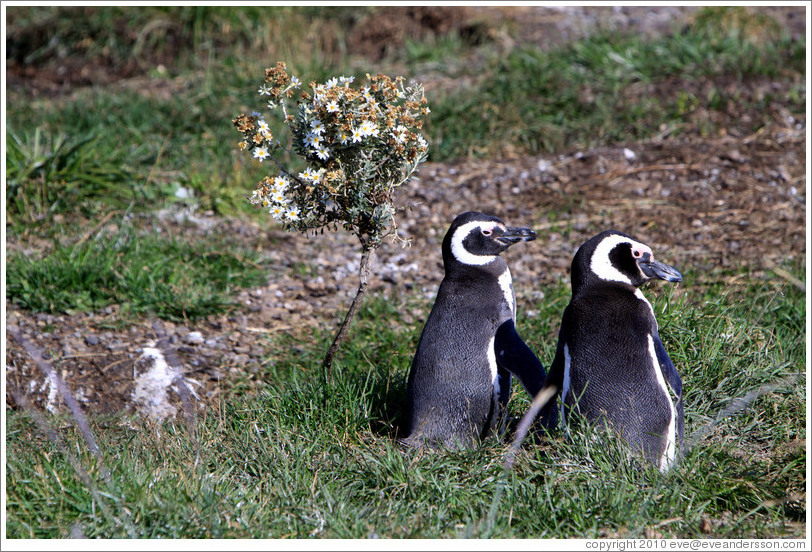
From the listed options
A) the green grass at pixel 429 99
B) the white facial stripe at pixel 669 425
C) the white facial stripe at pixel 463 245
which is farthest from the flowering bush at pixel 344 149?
the green grass at pixel 429 99

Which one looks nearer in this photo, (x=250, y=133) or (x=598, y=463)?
(x=598, y=463)

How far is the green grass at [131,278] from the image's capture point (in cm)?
511

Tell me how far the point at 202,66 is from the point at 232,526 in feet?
22.0

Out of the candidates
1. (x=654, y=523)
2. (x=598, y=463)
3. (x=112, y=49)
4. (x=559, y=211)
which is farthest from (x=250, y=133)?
(x=112, y=49)

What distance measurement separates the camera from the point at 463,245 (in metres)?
3.62

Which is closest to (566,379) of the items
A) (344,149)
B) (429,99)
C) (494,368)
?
(494,368)

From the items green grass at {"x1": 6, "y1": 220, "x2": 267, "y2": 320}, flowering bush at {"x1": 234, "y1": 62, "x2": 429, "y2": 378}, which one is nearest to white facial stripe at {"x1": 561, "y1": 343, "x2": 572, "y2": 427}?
flowering bush at {"x1": 234, "y1": 62, "x2": 429, "y2": 378}

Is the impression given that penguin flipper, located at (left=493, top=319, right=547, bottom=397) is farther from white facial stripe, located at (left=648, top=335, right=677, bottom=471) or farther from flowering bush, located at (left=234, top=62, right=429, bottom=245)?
flowering bush, located at (left=234, top=62, right=429, bottom=245)

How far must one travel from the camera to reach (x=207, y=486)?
118 inches

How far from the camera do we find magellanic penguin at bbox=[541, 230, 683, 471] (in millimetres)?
3268

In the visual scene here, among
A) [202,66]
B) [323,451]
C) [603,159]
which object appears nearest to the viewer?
[323,451]

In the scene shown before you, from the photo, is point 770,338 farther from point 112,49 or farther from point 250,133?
point 112,49

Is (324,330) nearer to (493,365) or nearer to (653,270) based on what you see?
(493,365)

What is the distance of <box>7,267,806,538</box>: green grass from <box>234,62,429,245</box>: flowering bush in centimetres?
80
